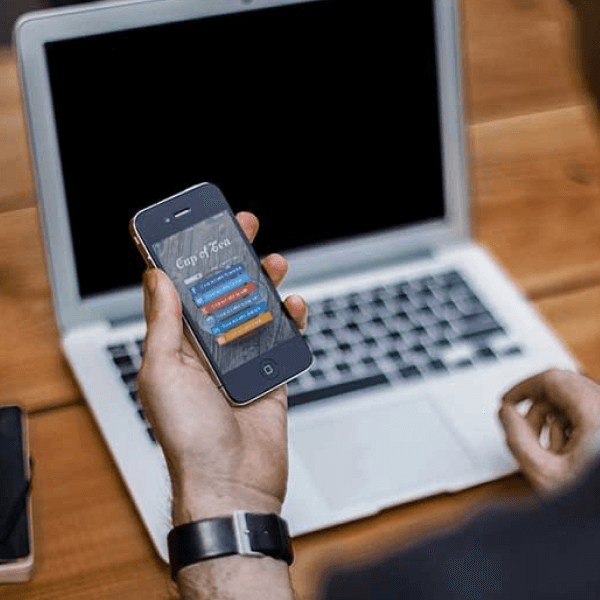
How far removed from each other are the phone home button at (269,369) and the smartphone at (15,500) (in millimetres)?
229

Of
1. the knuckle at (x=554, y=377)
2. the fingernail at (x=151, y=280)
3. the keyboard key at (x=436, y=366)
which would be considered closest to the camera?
the fingernail at (x=151, y=280)

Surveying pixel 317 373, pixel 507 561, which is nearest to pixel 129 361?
pixel 317 373

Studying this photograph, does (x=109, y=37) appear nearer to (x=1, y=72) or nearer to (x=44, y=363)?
(x=44, y=363)

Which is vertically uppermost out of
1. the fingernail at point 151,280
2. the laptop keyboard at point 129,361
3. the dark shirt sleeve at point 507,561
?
the dark shirt sleeve at point 507,561

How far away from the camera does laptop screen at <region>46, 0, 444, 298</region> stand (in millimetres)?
1212

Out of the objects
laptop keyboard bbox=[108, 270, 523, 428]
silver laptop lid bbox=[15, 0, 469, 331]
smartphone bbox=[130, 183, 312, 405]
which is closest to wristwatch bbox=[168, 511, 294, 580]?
smartphone bbox=[130, 183, 312, 405]

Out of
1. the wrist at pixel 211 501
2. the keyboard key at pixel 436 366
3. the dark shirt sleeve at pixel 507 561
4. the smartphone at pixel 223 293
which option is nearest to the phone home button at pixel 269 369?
the smartphone at pixel 223 293

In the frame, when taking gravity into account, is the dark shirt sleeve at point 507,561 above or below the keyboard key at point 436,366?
above

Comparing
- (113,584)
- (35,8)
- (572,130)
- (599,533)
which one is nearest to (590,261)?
(572,130)

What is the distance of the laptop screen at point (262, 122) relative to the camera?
121 centimetres

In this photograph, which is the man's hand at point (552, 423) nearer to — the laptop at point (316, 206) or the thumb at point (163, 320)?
the laptop at point (316, 206)

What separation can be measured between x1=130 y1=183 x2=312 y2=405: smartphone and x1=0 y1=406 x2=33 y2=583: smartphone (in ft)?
0.66

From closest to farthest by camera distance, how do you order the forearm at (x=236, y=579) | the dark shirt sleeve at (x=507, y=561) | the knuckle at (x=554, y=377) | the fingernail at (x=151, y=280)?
the dark shirt sleeve at (x=507, y=561)
the forearm at (x=236, y=579)
the fingernail at (x=151, y=280)
the knuckle at (x=554, y=377)

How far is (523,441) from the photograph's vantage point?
115 cm
